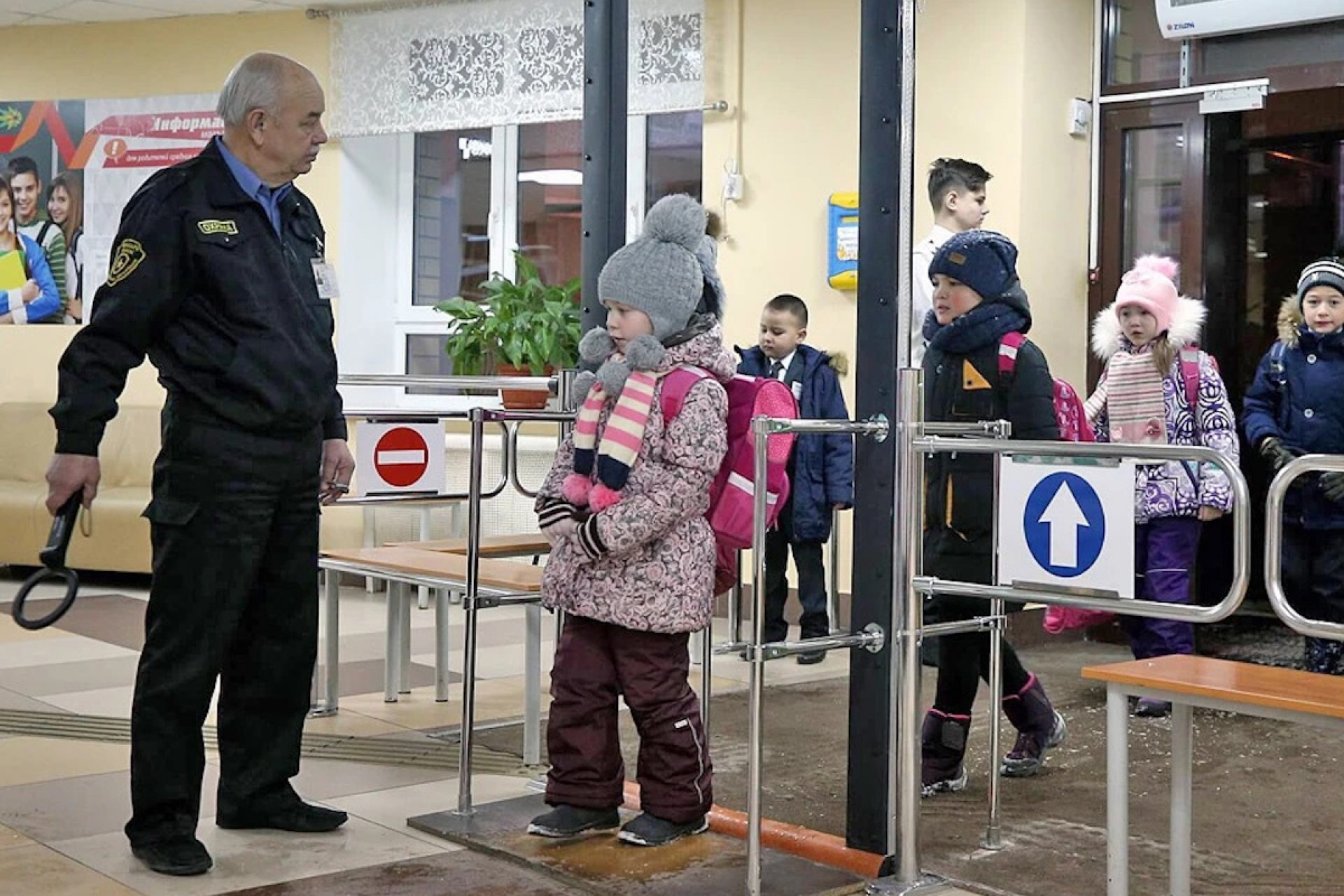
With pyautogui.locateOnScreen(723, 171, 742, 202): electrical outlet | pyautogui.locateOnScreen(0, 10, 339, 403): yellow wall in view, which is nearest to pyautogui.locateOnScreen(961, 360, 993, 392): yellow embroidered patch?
pyautogui.locateOnScreen(723, 171, 742, 202): electrical outlet

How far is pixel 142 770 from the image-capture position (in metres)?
3.07

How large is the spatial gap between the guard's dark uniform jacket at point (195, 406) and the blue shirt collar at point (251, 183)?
13mm

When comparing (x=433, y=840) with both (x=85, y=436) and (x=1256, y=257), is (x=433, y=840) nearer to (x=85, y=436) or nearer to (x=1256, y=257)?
(x=85, y=436)

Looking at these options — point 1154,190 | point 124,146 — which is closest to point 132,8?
point 124,146

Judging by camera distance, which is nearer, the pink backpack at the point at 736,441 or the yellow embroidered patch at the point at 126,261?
the yellow embroidered patch at the point at 126,261

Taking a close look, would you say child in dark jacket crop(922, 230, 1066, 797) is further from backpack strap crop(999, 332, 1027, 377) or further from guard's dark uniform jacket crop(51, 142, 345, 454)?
guard's dark uniform jacket crop(51, 142, 345, 454)

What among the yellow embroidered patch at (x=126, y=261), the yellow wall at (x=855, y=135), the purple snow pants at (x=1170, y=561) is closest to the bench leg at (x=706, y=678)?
the yellow embroidered patch at (x=126, y=261)

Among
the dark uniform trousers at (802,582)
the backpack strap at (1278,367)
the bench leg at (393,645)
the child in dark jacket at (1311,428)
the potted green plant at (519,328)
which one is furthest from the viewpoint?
the potted green plant at (519,328)

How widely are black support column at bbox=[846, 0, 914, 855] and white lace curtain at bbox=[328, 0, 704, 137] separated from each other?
11.7 ft

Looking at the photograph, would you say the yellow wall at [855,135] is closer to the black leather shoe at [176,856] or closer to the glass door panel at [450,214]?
the glass door panel at [450,214]

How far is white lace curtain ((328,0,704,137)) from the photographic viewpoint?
6.65 meters

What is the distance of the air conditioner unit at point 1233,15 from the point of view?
17.4 ft

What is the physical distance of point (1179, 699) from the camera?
8.22ft

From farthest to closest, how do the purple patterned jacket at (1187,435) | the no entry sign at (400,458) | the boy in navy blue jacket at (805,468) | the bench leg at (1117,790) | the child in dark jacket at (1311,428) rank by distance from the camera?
the boy in navy blue jacket at (805,468)
the child in dark jacket at (1311,428)
the purple patterned jacket at (1187,435)
the no entry sign at (400,458)
the bench leg at (1117,790)
